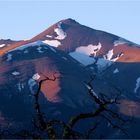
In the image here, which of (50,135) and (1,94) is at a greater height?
(50,135)

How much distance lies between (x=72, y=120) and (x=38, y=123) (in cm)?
84

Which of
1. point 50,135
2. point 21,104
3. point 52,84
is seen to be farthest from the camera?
point 52,84

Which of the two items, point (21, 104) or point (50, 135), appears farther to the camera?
point (21, 104)

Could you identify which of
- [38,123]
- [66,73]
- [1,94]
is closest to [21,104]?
[1,94]

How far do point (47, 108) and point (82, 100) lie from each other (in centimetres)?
1766

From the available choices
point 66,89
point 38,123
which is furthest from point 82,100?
point 38,123

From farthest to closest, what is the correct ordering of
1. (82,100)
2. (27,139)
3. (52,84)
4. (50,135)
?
(52,84)
(82,100)
(27,139)
(50,135)

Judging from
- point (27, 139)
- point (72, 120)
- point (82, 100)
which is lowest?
point (82, 100)

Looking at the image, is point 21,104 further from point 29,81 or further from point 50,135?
point 50,135

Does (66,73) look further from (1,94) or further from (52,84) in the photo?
(1,94)

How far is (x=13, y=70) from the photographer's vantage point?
19650 centimetres

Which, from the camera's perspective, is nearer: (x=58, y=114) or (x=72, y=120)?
(x=72, y=120)

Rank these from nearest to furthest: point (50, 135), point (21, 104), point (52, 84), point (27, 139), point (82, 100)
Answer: point (50, 135)
point (27, 139)
point (21, 104)
point (82, 100)
point (52, 84)

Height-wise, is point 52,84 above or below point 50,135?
below
